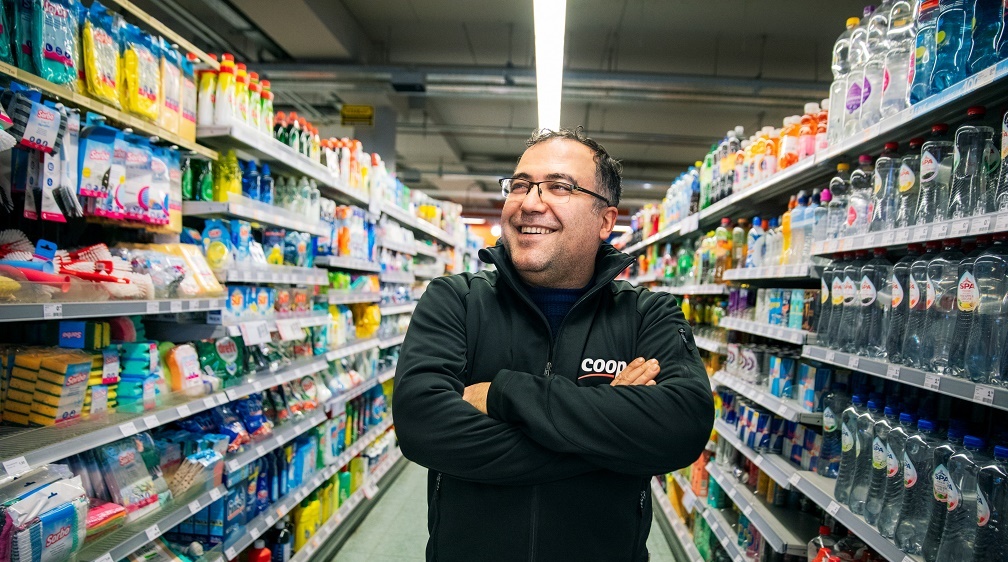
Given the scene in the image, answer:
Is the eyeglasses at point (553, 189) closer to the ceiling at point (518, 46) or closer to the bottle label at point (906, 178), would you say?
the bottle label at point (906, 178)

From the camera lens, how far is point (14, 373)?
1830 millimetres

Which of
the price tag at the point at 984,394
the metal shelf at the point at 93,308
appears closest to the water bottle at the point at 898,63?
the price tag at the point at 984,394

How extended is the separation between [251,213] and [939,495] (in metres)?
2.91

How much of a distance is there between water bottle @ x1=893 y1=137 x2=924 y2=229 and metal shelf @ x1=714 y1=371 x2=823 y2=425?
947 mm

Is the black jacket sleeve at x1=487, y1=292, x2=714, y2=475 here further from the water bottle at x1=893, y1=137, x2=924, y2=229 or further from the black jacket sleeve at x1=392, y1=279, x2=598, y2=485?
the water bottle at x1=893, y1=137, x2=924, y2=229

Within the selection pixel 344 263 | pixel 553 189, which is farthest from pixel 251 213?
pixel 553 189

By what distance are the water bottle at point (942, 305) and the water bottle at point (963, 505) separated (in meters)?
0.24

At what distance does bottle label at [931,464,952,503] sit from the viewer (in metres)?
1.67

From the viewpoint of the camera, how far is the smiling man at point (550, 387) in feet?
4.50

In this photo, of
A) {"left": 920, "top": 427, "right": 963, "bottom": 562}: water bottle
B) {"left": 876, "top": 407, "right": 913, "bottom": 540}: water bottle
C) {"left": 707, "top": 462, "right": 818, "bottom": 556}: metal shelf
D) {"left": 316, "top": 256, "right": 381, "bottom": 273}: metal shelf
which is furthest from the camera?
{"left": 316, "top": 256, "right": 381, "bottom": 273}: metal shelf

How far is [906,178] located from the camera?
78.8 inches

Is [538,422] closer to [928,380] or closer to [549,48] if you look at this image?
[928,380]

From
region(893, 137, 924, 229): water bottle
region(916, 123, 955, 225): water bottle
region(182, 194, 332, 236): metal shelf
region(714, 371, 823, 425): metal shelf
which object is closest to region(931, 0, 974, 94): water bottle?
region(916, 123, 955, 225): water bottle

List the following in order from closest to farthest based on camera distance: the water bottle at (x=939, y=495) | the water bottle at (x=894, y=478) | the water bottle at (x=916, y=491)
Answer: the water bottle at (x=939, y=495) → the water bottle at (x=916, y=491) → the water bottle at (x=894, y=478)
